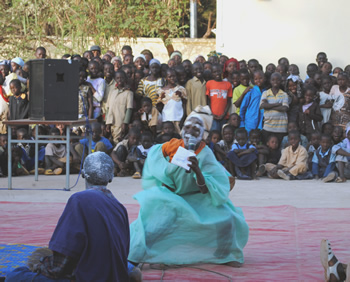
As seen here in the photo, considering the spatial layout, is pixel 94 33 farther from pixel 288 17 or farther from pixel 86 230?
pixel 86 230

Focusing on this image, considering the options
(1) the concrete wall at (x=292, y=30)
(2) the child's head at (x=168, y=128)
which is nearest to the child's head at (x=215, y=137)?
(2) the child's head at (x=168, y=128)

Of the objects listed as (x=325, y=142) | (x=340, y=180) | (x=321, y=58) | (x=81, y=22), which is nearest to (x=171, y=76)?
(x=325, y=142)

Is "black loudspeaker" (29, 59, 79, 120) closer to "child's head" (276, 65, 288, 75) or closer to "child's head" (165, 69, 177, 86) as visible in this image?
"child's head" (165, 69, 177, 86)

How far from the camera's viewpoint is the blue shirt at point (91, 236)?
→ 343 centimetres

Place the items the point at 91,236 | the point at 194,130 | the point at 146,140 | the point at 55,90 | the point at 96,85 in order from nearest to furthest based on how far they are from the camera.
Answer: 1. the point at 91,236
2. the point at 194,130
3. the point at 55,90
4. the point at 146,140
5. the point at 96,85

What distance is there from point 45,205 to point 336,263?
Result: 12.9 feet

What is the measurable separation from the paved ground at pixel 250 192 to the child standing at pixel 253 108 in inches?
40.9

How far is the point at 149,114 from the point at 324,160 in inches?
109

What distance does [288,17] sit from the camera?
13000 millimetres

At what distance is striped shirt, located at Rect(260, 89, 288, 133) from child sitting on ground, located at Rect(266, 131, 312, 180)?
1.07ft

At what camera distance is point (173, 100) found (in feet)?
32.9

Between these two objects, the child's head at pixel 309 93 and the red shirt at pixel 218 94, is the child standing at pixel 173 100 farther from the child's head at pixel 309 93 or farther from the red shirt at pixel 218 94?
the child's head at pixel 309 93

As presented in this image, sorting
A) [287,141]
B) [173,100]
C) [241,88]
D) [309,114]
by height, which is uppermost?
[241,88]

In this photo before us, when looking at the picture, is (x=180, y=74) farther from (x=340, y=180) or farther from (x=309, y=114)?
(x=340, y=180)
